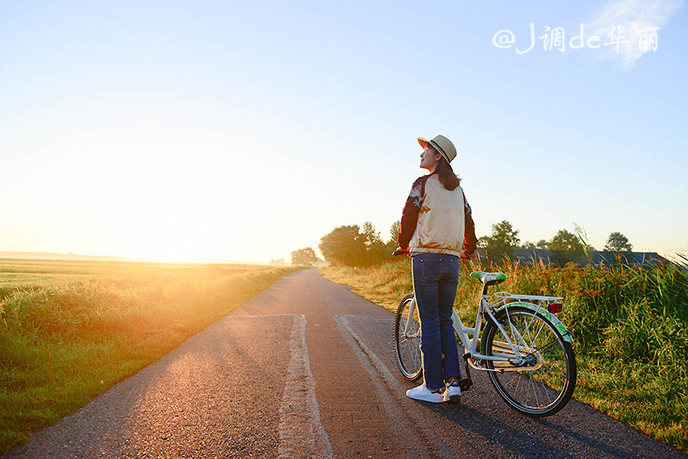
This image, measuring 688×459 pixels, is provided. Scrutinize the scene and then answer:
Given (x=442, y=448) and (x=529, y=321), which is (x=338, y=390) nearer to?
(x=442, y=448)

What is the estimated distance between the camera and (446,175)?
11.9 ft

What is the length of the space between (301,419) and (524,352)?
2114mm

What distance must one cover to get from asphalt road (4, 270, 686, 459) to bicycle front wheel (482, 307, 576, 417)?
0.21 meters

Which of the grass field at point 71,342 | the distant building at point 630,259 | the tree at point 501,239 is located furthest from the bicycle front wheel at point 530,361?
the tree at point 501,239

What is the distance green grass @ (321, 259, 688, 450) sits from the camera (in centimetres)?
355

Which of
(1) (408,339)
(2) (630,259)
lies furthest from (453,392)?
(2) (630,259)

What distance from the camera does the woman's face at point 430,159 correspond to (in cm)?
375

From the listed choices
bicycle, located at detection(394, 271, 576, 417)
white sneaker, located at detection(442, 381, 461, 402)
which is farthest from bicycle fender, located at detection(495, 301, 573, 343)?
white sneaker, located at detection(442, 381, 461, 402)

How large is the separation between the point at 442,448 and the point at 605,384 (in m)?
2.83

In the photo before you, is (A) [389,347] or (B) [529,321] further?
(A) [389,347]

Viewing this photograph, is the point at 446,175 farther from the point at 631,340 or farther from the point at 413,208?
the point at 631,340

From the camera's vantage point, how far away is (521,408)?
3465 mm

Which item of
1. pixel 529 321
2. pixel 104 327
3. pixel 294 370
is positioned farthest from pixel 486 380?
pixel 104 327

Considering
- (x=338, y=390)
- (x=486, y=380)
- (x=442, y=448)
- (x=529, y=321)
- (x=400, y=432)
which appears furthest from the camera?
(x=486, y=380)
